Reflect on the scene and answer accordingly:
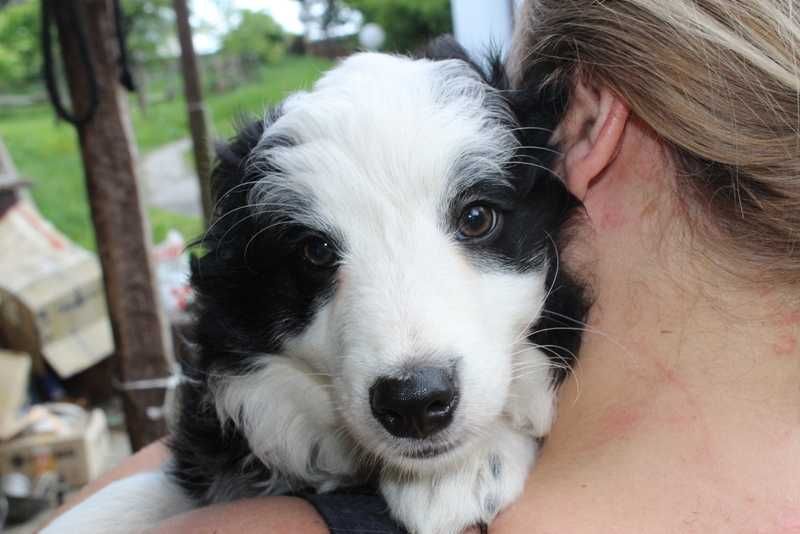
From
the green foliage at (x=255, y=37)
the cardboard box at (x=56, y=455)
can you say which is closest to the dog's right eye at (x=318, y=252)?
the cardboard box at (x=56, y=455)

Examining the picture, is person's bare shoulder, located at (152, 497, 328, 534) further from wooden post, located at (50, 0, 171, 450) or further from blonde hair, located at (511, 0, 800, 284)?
wooden post, located at (50, 0, 171, 450)

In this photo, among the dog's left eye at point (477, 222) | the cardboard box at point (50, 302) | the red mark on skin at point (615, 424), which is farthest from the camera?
the cardboard box at point (50, 302)

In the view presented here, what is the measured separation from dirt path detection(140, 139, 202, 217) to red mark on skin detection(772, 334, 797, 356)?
1110 cm

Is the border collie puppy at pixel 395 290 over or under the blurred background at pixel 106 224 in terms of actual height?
over

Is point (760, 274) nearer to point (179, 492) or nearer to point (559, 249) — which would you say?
point (559, 249)

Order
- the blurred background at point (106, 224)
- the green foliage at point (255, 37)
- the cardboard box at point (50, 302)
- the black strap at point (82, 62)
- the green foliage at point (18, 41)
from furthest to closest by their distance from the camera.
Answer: the green foliage at point (18, 41), the green foliage at point (255, 37), the cardboard box at point (50, 302), the blurred background at point (106, 224), the black strap at point (82, 62)

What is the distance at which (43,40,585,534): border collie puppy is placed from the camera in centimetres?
154

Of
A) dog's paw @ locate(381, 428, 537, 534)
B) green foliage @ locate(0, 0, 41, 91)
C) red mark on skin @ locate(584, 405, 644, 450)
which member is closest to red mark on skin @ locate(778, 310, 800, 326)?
red mark on skin @ locate(584, 405, 644, 450)

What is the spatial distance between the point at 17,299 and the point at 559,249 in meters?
5.90

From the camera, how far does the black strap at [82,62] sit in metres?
3.38

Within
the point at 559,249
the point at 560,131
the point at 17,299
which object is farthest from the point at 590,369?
the point at 17,299

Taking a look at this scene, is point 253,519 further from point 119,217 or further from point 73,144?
point 73,144

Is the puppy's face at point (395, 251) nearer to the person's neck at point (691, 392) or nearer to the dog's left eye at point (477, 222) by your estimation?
the dog's left eye at point (477, 222)

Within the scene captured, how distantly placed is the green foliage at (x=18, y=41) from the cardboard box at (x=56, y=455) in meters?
11.4
